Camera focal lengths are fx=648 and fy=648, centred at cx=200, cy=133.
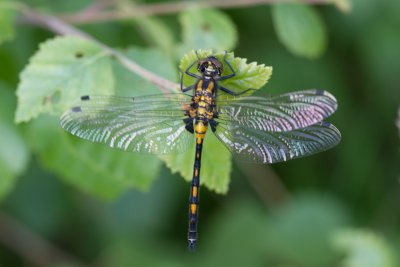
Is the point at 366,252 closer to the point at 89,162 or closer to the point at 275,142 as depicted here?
the point at 275,142

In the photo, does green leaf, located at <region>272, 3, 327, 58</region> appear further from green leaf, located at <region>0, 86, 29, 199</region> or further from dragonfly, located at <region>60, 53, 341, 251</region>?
green leaf, located at <region>0, 86, 29, 199</region>

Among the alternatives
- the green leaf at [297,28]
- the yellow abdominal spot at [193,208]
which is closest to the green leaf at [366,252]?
the green leaf at [297,28]

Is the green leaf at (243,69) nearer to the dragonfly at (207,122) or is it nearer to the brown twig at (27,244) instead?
the dragonfly at (207,122)

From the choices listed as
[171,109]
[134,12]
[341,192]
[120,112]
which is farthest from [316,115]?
[341,192]

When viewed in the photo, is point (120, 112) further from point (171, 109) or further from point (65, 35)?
point (65, 35)

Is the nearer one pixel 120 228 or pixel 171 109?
pixel 171 109
